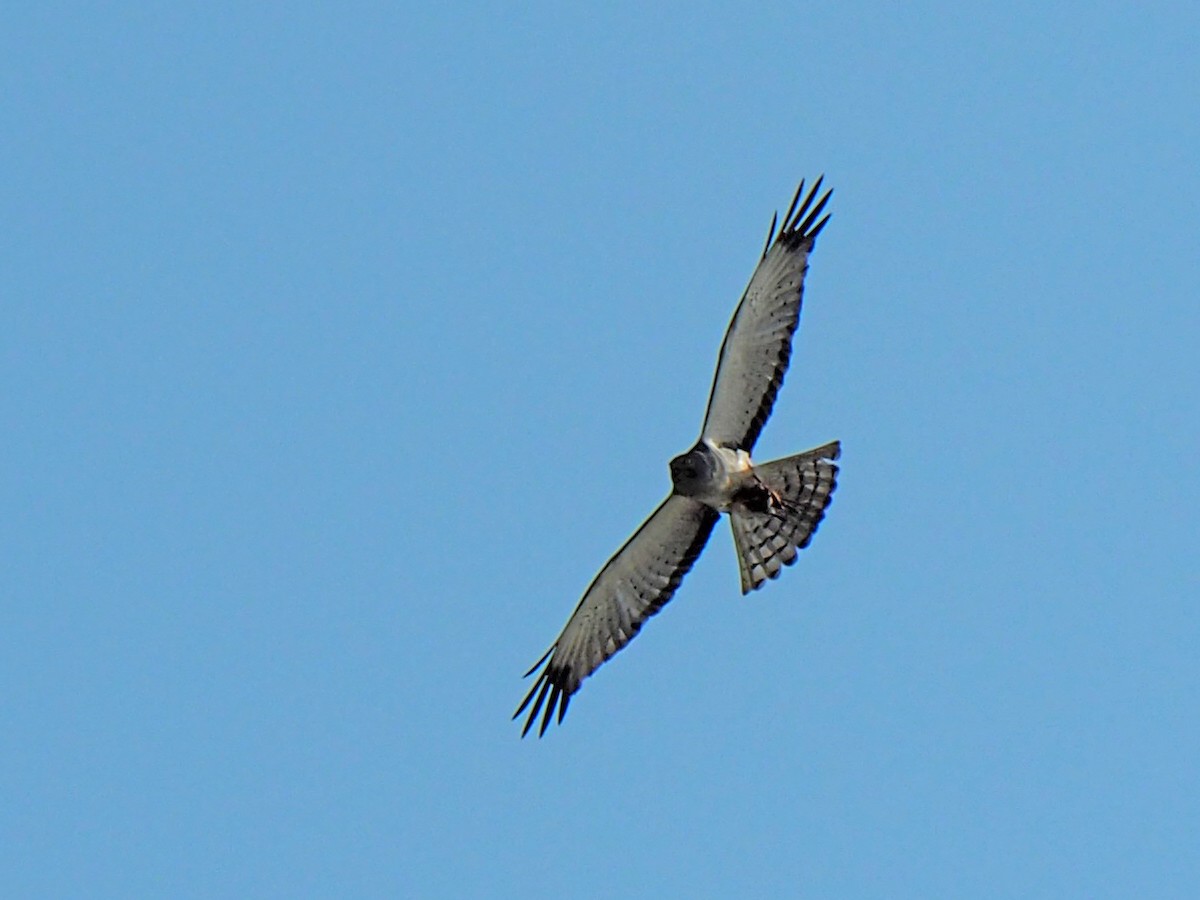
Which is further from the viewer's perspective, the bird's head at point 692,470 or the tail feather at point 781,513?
the tail feather at point 781,513

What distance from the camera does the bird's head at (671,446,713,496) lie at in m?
18.1

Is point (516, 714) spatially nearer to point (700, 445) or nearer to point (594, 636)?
point (594, 636)

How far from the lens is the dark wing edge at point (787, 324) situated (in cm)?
1822

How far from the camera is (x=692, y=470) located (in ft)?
59.3

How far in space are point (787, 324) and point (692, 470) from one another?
4.22 ft

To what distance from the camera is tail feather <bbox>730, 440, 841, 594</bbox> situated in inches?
725

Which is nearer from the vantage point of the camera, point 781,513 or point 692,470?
point 692,470

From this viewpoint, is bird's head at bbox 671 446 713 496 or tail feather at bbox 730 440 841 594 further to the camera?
tail feather at bbox 730 440 841 594

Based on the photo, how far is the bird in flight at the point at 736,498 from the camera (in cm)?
1822

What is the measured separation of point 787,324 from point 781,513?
4.64 ft

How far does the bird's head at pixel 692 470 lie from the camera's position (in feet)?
59.3

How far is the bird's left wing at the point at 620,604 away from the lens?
18469mm

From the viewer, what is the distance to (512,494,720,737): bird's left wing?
18.5 metres

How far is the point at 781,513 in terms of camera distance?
18.5 m
